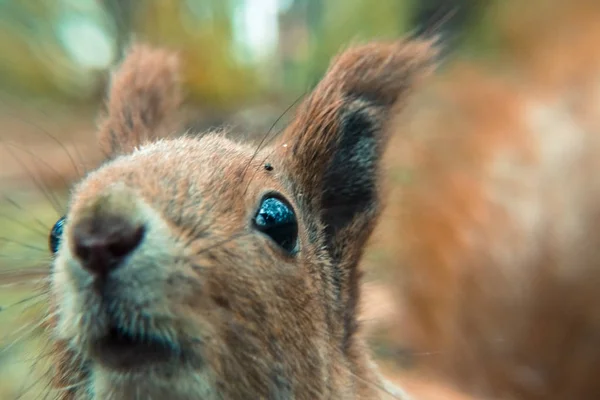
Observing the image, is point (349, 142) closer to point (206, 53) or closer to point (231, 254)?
point (231, 254)

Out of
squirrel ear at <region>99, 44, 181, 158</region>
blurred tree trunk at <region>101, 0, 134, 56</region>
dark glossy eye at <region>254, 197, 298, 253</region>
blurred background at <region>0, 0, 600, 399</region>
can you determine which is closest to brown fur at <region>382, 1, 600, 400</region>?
blurred background at <region>0, 0, 600, 399</region>

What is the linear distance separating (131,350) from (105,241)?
17 cm

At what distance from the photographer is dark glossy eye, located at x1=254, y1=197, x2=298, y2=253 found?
3.32 ft

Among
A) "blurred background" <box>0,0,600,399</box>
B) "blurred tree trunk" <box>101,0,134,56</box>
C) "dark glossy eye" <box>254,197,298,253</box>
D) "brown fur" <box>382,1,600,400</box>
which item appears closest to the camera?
"dark glossy eye" <box>254,197,298,253</box>

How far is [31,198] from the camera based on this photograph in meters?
2.58

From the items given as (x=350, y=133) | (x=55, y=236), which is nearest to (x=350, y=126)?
(x=350, y=133)

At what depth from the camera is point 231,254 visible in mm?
917

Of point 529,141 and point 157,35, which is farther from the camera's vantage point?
point 157,35

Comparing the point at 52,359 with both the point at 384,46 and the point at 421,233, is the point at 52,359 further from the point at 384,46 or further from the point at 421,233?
the point at 421,233

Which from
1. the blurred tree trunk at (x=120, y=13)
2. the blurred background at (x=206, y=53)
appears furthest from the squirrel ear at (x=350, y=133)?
the blurred tree trunk at (x=120, y=13)

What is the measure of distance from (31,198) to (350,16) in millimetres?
1834

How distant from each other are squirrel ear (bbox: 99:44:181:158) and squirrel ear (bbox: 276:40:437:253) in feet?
1.10

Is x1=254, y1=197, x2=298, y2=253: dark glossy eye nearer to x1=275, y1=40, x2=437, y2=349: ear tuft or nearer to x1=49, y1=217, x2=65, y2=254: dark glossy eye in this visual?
x1=275, y1=40, x2=437, y2=349: ear tuft

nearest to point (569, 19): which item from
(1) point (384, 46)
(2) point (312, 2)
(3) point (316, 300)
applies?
(2) point (312, 2)
